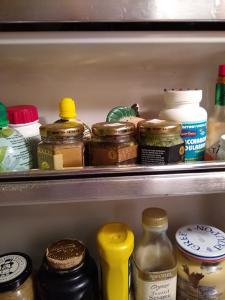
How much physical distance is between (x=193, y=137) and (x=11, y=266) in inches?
15.8

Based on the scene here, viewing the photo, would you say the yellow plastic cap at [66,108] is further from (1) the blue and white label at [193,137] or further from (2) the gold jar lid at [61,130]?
(1) the blue and white label at [193,137]

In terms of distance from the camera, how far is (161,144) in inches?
17.0

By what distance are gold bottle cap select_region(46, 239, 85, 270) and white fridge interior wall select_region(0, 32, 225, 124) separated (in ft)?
0.82

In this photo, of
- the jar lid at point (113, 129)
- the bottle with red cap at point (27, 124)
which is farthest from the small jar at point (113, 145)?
the bottle with red cap at point (27, 124)

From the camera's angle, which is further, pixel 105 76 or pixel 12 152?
pixel 105 76

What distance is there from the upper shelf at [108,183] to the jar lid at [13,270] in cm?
16

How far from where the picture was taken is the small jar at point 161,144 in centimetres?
43

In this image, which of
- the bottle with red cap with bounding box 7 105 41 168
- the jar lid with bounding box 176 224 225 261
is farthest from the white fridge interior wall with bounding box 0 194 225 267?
the bottle with red cap with bounding box 7 105 41 168

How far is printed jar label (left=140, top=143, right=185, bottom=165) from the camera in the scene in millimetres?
426

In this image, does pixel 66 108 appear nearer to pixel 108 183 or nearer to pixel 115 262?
pixel 108 183

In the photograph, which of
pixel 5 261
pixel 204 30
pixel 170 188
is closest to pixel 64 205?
pixel 5 261

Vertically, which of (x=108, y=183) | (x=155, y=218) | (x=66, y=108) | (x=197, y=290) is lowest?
(x=197, y=290)

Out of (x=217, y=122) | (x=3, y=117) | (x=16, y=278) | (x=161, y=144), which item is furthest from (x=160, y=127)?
(x=16, y=278)

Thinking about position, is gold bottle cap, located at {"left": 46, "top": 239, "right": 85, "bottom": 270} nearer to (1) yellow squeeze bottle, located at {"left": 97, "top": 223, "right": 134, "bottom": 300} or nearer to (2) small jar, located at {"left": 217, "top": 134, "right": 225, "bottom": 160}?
(1) yellow squeeze bottle, located at {"left": 97, "top": 223, "right": 134, "bottom": 300}
